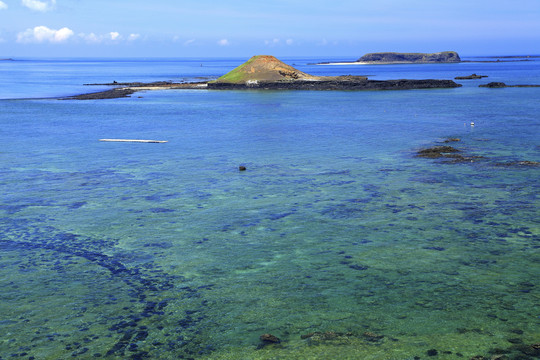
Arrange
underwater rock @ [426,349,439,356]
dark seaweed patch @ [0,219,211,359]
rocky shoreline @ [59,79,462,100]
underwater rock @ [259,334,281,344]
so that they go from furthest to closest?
rocky shoreline @ [59,79,462,100], underwater rock @ [259,334,281,344], dark seaweed patch @ [0,219,211,359], underwater rock @ [426,349,439,356]

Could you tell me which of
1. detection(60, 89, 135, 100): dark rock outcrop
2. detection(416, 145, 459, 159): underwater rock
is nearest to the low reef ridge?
detection(60, 89, 135, 100): dark rock outcrop

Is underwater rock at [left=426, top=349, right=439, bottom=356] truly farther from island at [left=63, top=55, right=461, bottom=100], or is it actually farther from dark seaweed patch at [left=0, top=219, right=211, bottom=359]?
island at [left=63, top=55, right=461, bottom=100]

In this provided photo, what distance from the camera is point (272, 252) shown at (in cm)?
1672

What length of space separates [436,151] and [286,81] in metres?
81.6

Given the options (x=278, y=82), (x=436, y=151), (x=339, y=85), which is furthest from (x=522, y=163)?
(x=278, y=82)

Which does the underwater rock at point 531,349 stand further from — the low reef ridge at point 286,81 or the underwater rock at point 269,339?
the low reef ridge at point 286,81

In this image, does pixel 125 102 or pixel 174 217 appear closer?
pixel 174 217

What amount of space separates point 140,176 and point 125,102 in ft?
185

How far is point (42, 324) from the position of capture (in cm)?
1223

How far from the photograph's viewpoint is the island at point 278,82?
104m

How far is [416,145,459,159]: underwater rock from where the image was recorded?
1251 inches

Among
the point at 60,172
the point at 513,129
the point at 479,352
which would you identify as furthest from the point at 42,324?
the point at 513,129

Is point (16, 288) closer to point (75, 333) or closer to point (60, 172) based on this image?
point (75, 333)

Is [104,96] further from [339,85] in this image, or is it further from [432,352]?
[432,352]
